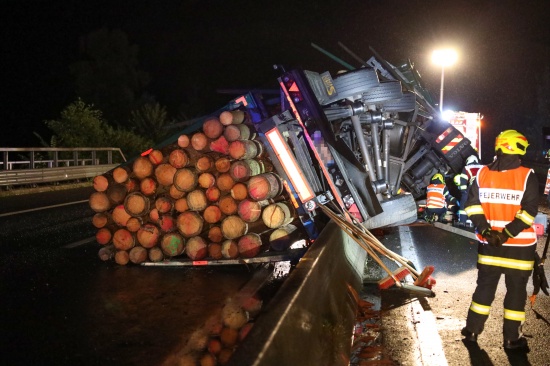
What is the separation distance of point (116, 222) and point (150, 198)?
53 centimetres

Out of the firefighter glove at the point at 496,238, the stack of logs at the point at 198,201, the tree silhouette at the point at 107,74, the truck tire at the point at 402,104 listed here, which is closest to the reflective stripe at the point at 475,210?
the firefighter glove at the point at 496,238

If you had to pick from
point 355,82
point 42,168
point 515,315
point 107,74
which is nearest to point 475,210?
point 515,315

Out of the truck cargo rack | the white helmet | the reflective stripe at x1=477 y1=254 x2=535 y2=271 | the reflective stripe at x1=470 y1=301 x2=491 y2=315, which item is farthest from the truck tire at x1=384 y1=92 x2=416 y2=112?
the reflective stripe at x1=470 y1=301 x2=491 y2=315

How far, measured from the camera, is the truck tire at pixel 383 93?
26.1 feet

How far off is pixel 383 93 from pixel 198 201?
3.26 metres

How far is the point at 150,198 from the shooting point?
7.05 m

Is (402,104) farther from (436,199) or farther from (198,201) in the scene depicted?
(198,201)

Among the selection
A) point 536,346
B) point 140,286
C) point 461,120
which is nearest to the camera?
point 536,346

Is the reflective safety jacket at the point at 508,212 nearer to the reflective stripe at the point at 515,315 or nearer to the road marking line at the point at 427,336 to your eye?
the reflective stripe at the point at 515,315

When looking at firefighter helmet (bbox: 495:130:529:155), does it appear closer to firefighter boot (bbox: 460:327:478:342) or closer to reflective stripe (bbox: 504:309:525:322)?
reflective stripe (bbox: 504:309:525:322)

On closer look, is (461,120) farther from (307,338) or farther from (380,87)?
(307,338)

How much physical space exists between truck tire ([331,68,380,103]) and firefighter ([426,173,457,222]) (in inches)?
158

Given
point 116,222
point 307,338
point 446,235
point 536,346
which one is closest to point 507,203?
point 536,346

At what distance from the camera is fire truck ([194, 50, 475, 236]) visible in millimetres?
6672
